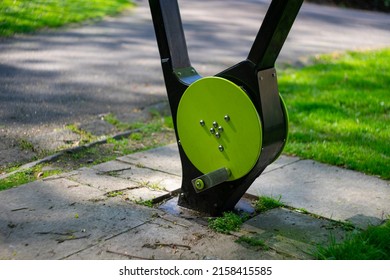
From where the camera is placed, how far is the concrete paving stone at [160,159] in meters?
3.49

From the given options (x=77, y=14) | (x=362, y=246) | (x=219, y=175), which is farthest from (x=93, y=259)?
(x=77, y=14)

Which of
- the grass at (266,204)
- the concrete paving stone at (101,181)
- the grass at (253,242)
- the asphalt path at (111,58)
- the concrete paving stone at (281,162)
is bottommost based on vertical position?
the concrete paving stone at (281,162)

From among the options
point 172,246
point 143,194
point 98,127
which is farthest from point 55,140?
point 172,246

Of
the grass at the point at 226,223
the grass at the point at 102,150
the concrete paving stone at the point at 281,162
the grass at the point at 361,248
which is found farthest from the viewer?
the concrete paving stone at the point at 281,162

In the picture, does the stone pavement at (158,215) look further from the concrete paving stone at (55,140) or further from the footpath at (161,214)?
the concrete paving stone at (55,140)

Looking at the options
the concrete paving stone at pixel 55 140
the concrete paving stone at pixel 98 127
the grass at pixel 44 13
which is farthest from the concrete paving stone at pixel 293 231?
the grass at pixel 44 13

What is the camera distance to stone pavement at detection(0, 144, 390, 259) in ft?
8.03

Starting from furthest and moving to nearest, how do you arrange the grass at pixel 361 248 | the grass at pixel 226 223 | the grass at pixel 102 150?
the grass at pixel 102 150 < the grass at pixel 226 223 < the grass at pixel 361 248

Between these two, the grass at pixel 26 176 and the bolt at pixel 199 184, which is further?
the grass at pixel 26 176

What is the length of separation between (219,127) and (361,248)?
78 cm

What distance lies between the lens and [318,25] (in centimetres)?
1084

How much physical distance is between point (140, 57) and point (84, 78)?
128 centimetres

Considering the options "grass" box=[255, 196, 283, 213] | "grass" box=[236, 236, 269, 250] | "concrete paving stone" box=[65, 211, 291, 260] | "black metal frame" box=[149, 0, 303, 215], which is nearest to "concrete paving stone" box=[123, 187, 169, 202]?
"black metal frame" box=[149, 0, 303, 215]

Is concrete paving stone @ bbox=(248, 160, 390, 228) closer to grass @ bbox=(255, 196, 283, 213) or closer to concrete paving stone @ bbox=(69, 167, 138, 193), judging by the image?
grass @ bbox=(255, 196, 283, 213)
